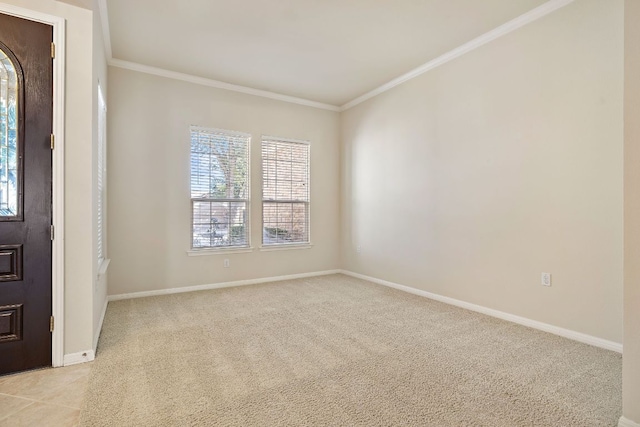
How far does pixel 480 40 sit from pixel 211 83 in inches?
138

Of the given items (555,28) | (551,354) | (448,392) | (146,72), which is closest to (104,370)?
(448,392)

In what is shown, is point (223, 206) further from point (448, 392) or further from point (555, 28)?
point (555, 28)

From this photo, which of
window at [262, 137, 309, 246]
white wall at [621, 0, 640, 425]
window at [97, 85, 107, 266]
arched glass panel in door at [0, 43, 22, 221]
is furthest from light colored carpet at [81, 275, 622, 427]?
window at [262, 137, 309, 246]

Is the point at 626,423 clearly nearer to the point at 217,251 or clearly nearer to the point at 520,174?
the point at 520,174

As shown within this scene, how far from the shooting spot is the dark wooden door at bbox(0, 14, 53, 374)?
227 cm

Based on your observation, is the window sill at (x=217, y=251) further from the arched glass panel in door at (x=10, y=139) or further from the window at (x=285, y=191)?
the arched glass panel in door at (x=10, y=139)

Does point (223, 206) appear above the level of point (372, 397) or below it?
above

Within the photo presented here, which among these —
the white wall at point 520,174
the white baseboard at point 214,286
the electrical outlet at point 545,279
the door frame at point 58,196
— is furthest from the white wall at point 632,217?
the white baseboard at point 214,286

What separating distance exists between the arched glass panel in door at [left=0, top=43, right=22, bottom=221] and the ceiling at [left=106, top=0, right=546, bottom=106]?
1247mm

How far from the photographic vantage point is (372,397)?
2.02 m

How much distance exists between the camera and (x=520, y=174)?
3.35 meters

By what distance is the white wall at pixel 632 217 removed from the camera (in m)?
1.63

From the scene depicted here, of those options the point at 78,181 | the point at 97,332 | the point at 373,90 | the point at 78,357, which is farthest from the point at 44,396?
the point at 373,90

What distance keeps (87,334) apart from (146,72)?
3378 millimetres
